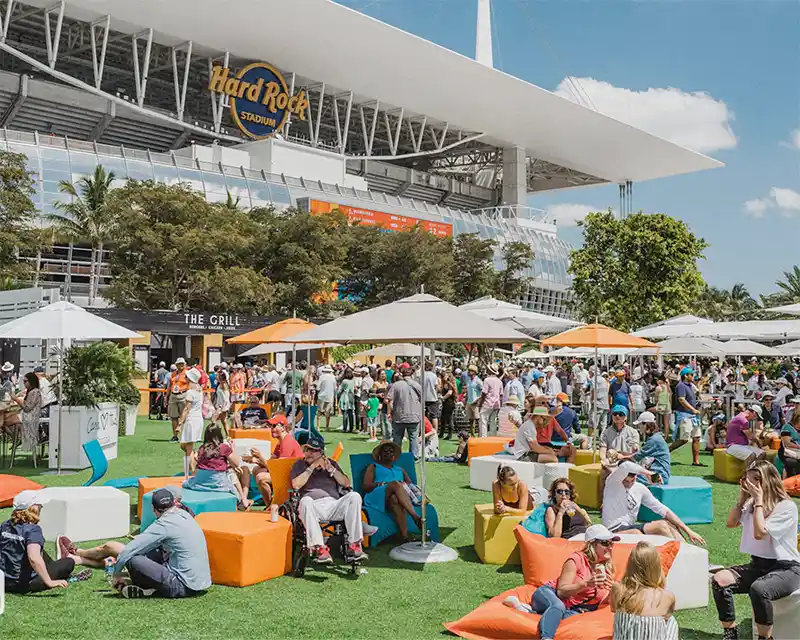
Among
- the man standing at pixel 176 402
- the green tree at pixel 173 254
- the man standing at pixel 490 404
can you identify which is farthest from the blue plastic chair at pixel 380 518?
the green tree at pixel 173 254

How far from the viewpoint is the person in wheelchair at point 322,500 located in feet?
23.1

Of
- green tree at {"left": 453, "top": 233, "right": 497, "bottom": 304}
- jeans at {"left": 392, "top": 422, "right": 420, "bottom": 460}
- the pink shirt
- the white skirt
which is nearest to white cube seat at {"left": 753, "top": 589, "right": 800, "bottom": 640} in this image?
jeans at {"left": 392, "top": 422, "right": 420, "bottom": 460}

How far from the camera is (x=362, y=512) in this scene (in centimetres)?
793

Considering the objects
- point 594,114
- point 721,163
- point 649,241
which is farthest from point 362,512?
point 721,163

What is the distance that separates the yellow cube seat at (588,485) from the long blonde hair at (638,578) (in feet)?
18.7

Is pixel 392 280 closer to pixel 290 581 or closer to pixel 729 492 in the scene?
pixel 729 492

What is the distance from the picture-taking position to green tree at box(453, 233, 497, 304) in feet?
156

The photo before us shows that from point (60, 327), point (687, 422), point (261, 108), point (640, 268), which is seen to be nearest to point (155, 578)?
point (60, 327)

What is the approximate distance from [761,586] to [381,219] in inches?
2069

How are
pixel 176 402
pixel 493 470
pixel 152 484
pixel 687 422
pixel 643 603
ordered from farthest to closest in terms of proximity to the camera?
→ pixel 176 402
pixel 687 422
pixel 493 470
pixel 152 484
pixel 643 603

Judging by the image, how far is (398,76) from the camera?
198ft

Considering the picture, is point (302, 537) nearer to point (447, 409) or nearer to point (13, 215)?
point (447, 409)

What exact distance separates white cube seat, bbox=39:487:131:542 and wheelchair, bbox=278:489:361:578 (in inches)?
72.8

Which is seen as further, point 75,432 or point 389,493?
point 75,432
